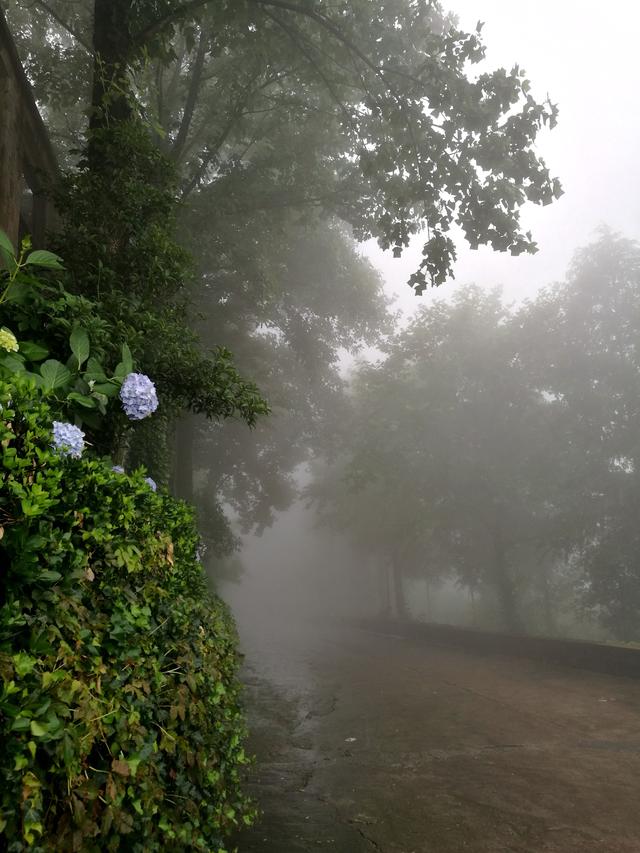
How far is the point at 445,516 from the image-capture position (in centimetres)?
2319

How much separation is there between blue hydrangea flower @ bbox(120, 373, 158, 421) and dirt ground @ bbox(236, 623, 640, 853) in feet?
10.8

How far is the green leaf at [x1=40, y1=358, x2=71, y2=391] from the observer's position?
137 inches

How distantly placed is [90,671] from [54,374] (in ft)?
6.78

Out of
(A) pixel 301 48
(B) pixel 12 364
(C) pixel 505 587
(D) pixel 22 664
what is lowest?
(C) pixel 505 587

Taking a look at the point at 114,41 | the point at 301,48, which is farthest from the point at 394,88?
the point at 114,41

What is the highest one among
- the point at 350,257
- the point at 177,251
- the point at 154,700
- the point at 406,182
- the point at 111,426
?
the point at 350,257

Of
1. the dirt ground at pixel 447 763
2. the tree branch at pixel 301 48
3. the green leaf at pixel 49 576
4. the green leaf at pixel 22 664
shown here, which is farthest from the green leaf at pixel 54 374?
the tree branch at pixel 301 48

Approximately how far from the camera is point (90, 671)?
207 centimetres

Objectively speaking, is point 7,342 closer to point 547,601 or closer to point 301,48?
point 301,48

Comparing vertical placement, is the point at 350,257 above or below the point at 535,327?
above

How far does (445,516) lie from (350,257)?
10944 millimetres

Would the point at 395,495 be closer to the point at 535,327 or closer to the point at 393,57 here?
the point at 535,327

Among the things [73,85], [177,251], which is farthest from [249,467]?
[177,251]

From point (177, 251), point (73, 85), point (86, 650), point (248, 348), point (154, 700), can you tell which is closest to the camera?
point (86, 650)
